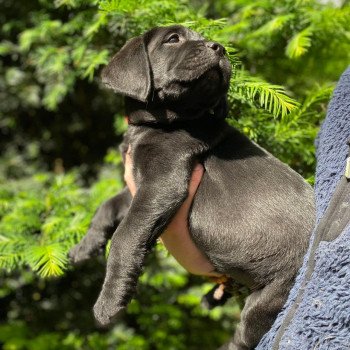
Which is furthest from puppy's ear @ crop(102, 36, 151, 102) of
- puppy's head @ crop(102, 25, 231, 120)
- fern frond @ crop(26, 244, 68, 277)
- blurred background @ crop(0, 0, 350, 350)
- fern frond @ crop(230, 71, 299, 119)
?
fern frond @ crop(26, 244, 68, 277)

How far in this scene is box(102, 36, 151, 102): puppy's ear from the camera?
2035 millimetres

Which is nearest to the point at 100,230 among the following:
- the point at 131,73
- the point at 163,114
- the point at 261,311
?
the point at 163,114

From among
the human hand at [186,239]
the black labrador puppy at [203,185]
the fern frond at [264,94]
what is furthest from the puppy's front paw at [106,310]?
the fern frond at [264,94]

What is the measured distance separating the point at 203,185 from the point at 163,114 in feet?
1.09

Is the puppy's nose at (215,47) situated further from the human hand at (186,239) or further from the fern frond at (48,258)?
the fern frond at (48,258)

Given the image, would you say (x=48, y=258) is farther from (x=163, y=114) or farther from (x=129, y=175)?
(x=163, y=114)

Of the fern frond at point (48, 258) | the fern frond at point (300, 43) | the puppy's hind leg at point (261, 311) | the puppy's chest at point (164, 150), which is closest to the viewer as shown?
the puppy's hind leg at point (261, 311)

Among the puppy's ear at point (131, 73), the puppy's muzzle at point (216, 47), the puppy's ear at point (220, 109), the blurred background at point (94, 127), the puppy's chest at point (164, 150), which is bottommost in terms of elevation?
the blurred background at point (94, 127)

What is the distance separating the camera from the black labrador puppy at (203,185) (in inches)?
71.6

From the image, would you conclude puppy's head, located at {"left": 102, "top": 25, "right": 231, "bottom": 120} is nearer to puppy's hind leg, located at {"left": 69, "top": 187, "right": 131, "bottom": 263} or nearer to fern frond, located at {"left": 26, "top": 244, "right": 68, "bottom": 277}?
puppy's hind leg, located at {"left": 69, "top": 187, "right": 131, "bottom": 263}

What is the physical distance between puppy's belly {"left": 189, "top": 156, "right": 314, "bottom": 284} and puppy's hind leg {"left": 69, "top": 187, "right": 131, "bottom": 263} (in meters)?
0.49

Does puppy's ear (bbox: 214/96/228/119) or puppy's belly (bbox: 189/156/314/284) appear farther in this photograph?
puppy's ear (bbox: 214/96/228/119)

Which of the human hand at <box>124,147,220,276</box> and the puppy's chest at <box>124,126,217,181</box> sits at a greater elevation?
the puppy's chest at <box>124,126,217,181</box>

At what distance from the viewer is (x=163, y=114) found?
2.11 metres
